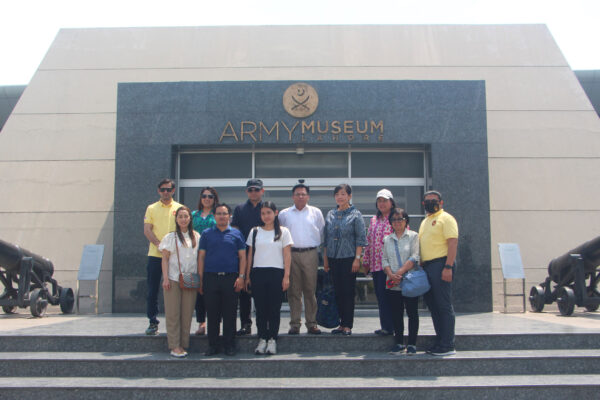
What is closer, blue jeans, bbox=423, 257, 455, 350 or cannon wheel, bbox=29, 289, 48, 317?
blue jeans, bbox=423, 257, 455, 350

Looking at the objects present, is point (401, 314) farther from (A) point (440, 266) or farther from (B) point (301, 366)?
(B) point (301, 366)

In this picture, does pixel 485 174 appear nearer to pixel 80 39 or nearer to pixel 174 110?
pixel 174 110

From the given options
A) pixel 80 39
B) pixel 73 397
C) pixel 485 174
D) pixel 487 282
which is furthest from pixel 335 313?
pixel 80 39

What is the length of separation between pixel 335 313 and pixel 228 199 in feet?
16.7

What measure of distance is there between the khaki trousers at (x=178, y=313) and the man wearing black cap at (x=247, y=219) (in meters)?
0.67

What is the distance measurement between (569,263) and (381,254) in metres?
5.27

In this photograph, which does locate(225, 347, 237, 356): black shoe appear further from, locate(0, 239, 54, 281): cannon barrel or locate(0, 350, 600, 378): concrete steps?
locate(0, 239, 54, 281): cannon barrel

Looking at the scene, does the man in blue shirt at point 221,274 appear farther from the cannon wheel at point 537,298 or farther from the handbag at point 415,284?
the cannon wheel at point 537,298

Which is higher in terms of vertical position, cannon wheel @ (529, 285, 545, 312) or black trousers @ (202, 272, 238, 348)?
black trousers @ (202, 272, 238, 348)

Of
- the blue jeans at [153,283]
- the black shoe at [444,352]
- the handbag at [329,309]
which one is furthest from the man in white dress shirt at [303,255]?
the blue jeans at [153,283]

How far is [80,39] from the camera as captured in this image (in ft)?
41.5

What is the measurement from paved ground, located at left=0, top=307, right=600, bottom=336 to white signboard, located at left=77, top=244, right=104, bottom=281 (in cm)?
85

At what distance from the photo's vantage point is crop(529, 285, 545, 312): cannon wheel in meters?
10.2

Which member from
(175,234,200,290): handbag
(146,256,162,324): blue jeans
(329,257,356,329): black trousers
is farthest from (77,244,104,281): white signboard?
(329,257,356,329): black trousers
